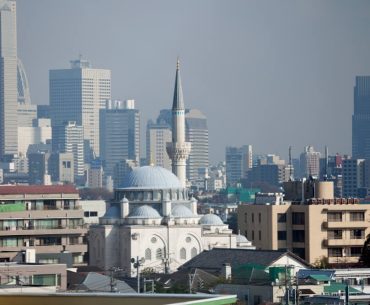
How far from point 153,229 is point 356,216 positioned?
16789 millimetres

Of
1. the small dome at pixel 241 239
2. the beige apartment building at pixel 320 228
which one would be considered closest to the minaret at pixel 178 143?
the small dome at pixel 241 239

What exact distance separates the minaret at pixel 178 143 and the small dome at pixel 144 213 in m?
20.9

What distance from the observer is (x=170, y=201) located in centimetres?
11150

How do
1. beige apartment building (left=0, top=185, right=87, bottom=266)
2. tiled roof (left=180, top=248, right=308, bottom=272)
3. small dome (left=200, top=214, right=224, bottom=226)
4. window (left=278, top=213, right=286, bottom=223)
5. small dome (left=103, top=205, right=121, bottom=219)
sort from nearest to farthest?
tiled roof (left=180, top=248, right=308, bottom=272) → beige apartment building (left=0, top=185, right=87, bottom=266) → window (left=278, top=213, right=286, bottom=223) → small dome (left=103, top=205, right=121, bottom=219) → small dome (left=200, top=214, right=224, bottom=226)

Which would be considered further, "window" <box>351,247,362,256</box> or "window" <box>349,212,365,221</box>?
"window" <box>349,212,365,221</box>

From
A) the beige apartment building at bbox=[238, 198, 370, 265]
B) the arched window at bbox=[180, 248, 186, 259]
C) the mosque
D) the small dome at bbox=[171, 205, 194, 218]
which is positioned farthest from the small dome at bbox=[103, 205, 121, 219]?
the beige apartment building at bbox=[238, 198, 370, 265]

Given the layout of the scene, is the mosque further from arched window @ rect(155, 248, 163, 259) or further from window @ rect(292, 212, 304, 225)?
window @ rect(292, 212, 304, 225)

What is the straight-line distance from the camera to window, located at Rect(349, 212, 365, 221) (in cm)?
9388

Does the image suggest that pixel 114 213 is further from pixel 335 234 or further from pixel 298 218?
pixel 335 234

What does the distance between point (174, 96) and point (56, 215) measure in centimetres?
5614

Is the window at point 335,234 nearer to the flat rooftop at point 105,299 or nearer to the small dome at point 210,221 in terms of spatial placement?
the small dome at point 210,221

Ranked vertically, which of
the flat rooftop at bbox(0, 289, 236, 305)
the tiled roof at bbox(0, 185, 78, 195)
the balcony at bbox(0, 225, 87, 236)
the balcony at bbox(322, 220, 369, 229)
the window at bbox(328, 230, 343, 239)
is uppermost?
the tiled roof at bbox(0, 185, 78, 195)

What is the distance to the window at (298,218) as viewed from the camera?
9506cm

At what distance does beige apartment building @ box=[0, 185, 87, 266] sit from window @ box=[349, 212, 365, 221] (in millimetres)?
12882
